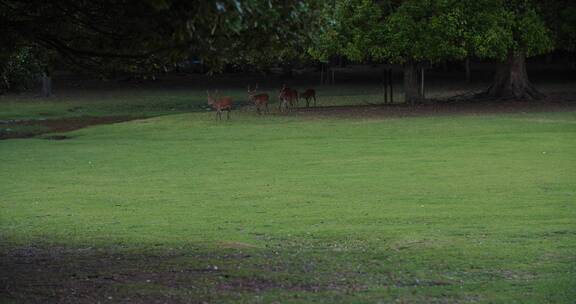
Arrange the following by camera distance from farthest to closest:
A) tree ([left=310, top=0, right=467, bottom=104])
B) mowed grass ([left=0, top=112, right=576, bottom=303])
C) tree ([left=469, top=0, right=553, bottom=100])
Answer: tree ([left=469, top=0, right=553, bottom=100]) < tree ([left=310, top=0, right=467, bottom=104]) < mowed grass ([left=0, top=112, right=576, bottom=303])

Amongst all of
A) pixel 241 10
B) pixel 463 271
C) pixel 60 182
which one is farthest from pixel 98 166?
pixel 241 10

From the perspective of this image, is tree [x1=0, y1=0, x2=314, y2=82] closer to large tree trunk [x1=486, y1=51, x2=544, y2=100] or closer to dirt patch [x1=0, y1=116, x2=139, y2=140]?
dirt patch [x1=0, y1=116, x2=139, y2=140]

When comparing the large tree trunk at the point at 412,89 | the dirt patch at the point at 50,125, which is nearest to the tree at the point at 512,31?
the large tree trunk at the point at 412,89

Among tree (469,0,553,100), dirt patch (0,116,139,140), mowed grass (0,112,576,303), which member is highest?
tree (469,0,553,100)

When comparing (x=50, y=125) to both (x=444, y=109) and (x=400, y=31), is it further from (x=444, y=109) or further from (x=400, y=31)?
(x=444, y=109)

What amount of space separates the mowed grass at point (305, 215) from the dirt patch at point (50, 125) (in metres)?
3.05

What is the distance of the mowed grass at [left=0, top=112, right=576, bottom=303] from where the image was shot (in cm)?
927

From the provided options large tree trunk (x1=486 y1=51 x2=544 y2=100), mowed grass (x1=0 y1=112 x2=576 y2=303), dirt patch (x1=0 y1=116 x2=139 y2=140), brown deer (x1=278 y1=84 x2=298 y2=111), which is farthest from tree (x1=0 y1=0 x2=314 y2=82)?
large tree trunk (x1=486 y1=51 x2=544 y2=100)

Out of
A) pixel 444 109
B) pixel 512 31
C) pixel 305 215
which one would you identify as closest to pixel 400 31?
pixel 444 109

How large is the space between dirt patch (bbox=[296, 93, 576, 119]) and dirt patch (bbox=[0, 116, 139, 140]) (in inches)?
308

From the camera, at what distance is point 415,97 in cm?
3862

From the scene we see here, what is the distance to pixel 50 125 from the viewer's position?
112ft

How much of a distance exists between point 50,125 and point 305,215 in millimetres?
22138

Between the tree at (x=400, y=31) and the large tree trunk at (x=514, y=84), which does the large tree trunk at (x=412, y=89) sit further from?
the large tree trunk at (x=514, y=84)
